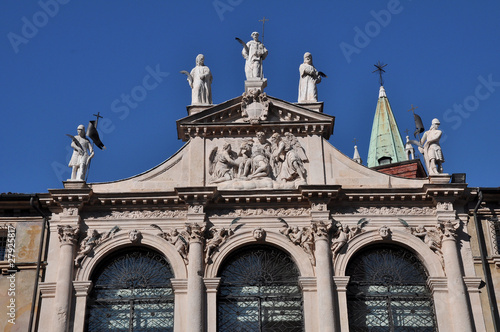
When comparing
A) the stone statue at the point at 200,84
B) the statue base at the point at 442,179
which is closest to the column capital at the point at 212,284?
the stone statue at the point at 200,84

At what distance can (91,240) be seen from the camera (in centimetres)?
2458

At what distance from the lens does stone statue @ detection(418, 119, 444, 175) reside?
25.8m

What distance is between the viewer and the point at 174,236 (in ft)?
80.8

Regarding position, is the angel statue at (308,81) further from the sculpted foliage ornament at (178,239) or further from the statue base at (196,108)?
the sculpted foliage ornament at (178,239)

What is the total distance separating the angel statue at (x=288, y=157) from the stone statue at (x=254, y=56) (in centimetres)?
237

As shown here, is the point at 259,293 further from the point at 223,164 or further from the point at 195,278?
the point at 223,164

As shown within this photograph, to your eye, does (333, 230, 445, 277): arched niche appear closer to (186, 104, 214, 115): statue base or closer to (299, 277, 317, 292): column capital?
(299, 277, 317, 292): column capital

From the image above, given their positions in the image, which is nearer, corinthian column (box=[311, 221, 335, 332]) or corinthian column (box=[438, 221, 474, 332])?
corinthian column (box=[311, 221, 335, 332])

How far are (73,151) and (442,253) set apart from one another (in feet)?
35.6

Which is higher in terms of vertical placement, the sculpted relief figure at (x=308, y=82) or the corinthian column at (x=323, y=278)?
the sculpted relief figure at (x=308, y=82)

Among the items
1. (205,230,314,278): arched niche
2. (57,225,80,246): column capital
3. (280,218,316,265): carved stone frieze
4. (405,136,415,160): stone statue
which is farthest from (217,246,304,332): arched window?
(405,136,415,160): stone statue

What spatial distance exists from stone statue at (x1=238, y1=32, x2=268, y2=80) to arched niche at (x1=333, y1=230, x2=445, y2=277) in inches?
240

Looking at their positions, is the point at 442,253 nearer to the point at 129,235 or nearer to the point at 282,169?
the point at 282,169

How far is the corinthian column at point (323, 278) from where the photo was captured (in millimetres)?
23092
